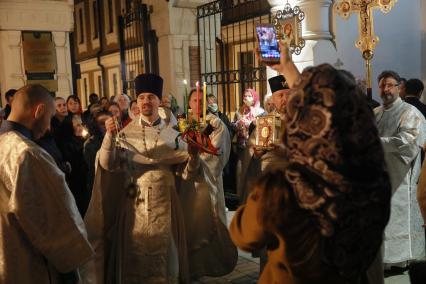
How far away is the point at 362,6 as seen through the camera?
4.90 metres

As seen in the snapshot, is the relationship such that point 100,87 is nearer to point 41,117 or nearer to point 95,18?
point 95,18

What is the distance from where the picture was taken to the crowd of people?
5.53 feet

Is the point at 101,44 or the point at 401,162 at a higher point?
the point at 101,44

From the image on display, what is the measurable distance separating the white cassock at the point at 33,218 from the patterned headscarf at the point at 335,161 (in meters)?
1.49

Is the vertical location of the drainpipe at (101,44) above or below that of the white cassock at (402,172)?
above

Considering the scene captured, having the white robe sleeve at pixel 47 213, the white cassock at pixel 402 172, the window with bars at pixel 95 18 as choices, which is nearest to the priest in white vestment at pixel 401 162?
the white cassock at pixel 402 172

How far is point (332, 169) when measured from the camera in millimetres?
1652

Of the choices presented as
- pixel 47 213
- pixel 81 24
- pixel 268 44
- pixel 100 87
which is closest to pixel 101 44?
pixel 100 87

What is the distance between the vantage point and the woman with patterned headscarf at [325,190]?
64.8 inches

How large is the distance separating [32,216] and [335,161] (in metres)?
1.73

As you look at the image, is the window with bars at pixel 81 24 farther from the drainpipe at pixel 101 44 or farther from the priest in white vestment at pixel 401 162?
the priest in white vestment at pixel 401 162

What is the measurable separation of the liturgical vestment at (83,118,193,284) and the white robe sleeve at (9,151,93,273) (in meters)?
1.25

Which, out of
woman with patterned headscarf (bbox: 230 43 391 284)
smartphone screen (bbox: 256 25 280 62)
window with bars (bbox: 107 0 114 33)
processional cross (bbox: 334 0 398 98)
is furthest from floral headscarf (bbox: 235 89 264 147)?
window with bars (bbox: 107 0 114 33)

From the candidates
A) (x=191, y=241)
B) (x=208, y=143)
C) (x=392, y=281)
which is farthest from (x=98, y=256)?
(x=392, y=281)
